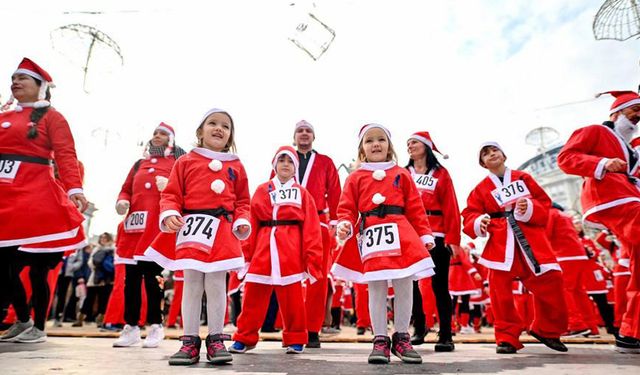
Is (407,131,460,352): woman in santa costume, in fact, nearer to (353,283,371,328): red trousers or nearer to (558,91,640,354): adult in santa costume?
(558,91,640,354): adult in santa costume

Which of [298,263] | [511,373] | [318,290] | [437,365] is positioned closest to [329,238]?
[318,290]

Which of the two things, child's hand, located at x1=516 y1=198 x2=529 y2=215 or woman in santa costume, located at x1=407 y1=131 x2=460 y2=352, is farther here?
woman in santa costume, located at x1=407 y1=131 x2=460 y2=352

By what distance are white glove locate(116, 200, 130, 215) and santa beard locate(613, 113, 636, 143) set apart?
4.75 metres

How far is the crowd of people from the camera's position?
304cm

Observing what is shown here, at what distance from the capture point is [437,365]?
275 cm

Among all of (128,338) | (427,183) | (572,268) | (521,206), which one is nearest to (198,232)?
(128,338)

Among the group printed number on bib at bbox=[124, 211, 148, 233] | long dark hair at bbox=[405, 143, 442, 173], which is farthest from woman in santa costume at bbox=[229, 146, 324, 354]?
long dark hair at bbox=[405, 143, 442, 173]

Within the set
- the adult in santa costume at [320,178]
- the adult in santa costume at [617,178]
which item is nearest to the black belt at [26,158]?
the adult in santa costume at [320,178]

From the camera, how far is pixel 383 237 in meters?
3.13

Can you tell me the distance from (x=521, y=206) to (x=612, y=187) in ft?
2.33

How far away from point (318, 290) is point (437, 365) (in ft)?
6.02

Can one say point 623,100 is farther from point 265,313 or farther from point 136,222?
point 136,222

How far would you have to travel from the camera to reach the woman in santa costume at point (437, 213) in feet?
14.3

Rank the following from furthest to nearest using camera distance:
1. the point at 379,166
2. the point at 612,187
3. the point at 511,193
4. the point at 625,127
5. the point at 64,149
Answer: the point at 511,193 < the point at 625,127 < the point at 64,149 < the point at 612,187 < the point at 379,166
